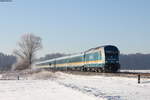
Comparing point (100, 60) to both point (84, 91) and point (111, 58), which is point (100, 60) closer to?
point (111, 58)

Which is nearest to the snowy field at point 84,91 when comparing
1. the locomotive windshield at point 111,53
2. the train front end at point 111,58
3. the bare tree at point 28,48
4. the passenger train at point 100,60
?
the train front end at point 111,58

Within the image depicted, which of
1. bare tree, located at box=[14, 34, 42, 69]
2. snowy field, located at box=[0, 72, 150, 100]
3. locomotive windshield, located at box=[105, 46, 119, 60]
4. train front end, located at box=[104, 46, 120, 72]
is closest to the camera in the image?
snowy field, located at box=[0, 72, 150, 100]

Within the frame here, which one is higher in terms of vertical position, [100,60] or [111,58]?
[111,58]

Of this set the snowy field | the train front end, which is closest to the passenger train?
the train front end

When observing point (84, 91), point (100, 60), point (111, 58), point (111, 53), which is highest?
point (111, 53)

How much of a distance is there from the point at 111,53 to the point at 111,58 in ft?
2.32

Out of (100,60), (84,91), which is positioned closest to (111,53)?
(100,60)

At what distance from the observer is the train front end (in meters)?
41.2

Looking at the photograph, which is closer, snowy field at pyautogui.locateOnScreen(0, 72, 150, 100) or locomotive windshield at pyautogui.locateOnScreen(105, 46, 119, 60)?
snowy field at pyautogui.locateOnScreen(0, 72, 150, 100)

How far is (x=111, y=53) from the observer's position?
41750 mm

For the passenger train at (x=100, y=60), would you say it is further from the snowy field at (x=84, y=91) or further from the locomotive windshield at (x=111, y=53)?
the snowy field at (x=84, y=91)

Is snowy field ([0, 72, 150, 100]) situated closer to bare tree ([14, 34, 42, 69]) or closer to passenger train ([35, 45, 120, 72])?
passenger train ([35, 45, 120, 72])

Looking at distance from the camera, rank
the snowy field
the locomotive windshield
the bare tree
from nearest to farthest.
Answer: the snowy field → the locomotive windshield → the bare tree

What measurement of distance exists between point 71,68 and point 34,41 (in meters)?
41.6
